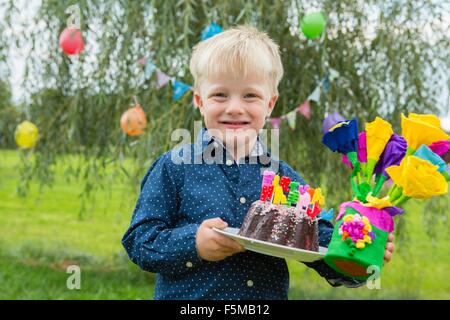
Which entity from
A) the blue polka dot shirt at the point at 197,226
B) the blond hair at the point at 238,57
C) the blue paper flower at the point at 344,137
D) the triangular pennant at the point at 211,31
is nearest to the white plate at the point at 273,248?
the blue polka dot shirt at the point at 197,226

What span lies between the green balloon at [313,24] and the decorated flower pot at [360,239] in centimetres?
178

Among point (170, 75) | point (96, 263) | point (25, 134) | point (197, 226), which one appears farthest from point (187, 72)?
point (96, 263)

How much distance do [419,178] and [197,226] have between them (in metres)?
0.45

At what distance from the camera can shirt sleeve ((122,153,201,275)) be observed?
1.39 metres

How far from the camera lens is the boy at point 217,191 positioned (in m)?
1.44

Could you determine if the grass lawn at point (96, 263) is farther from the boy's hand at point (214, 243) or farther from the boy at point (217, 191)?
the boy's hand at point (214, 243)

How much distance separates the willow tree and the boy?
150cm

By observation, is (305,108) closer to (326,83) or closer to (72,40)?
(326,83)

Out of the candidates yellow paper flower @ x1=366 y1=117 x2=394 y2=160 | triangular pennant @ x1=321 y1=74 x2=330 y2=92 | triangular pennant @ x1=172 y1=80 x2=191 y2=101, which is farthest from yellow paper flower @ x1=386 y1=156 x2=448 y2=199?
triangular pennant @ x1=321 y1=74 x2=330 y2=92

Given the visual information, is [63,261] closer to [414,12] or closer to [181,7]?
[181,7]

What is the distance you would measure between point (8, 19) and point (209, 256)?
255 cm

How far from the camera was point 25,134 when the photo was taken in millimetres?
3539

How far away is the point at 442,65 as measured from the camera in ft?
11.5
